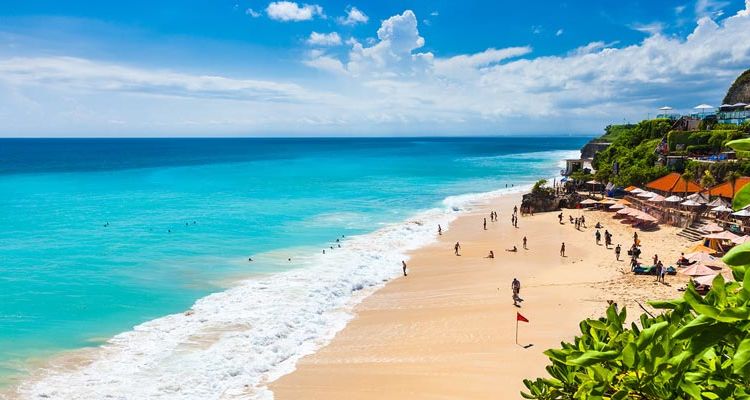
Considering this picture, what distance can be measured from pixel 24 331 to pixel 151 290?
5.62 m

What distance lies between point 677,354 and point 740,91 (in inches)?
3205

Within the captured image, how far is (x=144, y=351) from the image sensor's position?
1747cm

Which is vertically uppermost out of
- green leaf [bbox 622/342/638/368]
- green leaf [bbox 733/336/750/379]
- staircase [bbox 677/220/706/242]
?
green leaf [bbox 733/336/750/379]

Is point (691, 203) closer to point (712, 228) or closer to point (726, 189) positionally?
point (726, 189)

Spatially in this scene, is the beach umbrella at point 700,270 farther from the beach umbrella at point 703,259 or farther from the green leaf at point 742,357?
the green leaf at point 742,357

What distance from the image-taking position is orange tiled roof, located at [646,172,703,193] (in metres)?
35.7

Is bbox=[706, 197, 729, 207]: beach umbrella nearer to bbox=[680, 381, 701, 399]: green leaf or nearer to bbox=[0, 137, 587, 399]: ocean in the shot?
bbox=[0, 137, 587, 399]: ocean

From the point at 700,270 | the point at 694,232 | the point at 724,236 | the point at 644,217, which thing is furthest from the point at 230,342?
the point at 644,217

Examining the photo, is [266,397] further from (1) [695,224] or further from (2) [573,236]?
(1) [695,224]

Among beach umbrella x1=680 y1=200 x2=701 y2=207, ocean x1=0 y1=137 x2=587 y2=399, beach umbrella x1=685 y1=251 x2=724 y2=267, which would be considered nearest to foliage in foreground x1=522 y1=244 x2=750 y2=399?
ocean x1=0 y1=137 x2=587 y2=399

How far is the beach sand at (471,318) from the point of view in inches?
581

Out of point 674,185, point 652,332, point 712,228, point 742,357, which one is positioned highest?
point 742,357

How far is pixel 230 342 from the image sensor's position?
58.9 ft

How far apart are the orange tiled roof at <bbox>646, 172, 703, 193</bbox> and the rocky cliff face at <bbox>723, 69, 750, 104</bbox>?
39.7 meters
